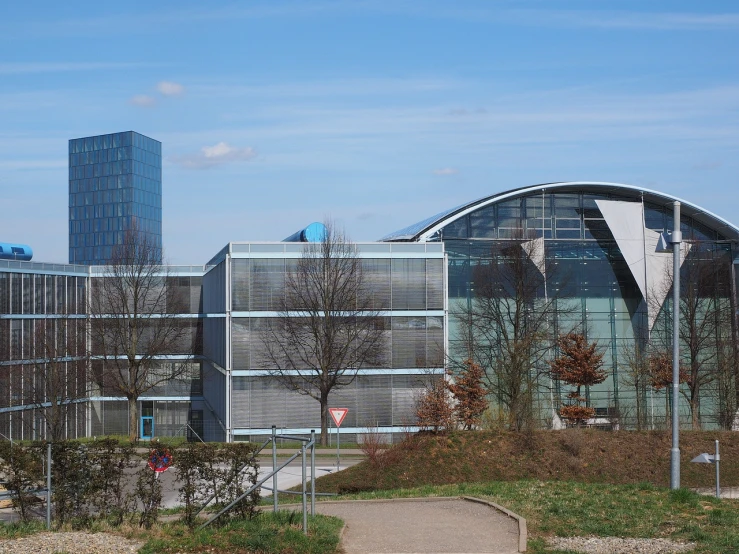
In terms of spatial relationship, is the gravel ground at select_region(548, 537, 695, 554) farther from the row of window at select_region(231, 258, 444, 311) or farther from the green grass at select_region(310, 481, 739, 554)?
the row of window at select_region(231, 258, 444, 311)

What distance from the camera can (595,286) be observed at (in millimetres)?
49938

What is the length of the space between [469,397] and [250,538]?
26.6m

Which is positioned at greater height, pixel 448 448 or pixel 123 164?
pixel 123 164

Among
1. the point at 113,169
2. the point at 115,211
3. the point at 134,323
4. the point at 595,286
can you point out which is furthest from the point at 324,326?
the point at 113,169

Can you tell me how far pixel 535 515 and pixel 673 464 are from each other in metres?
5.21

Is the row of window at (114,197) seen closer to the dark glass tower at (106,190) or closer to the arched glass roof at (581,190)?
the dark glass tower at (106,190)

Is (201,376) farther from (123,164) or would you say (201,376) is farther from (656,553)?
(123,164)

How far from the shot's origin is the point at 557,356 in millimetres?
45781

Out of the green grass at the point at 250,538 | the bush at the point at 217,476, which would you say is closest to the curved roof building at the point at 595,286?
the bush at the point at 217,476

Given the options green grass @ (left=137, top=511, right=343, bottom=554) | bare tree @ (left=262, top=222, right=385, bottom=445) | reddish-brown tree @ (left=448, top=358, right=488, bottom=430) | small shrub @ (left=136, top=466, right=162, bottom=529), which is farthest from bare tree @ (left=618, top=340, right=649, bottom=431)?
small shrub @ (left=136, top=466, right=162, bottom=529)

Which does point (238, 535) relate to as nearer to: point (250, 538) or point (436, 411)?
point (250, 538)

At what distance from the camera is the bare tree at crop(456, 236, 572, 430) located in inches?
1682

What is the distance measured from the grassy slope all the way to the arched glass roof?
775 inches

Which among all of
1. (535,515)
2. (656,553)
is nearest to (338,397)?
(535,515)
